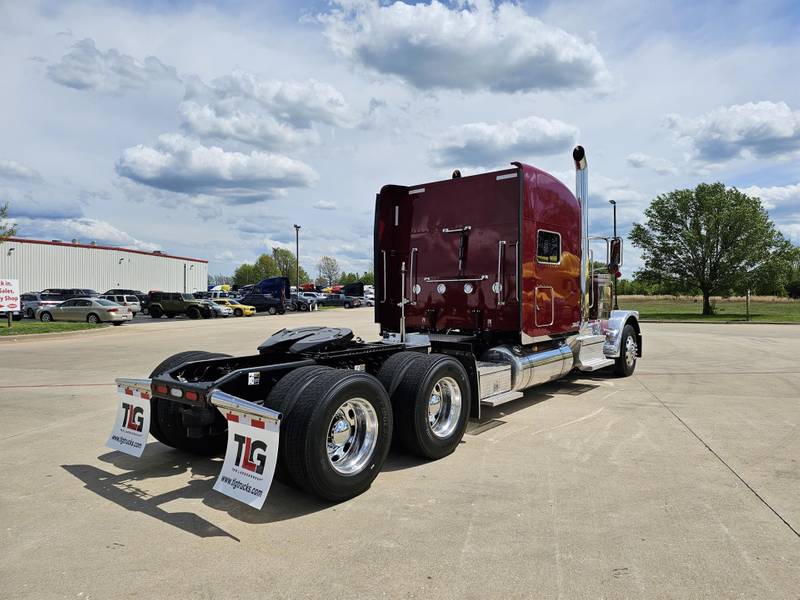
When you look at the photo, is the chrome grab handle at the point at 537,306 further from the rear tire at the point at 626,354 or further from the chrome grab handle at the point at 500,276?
the rear tire at the point at 626,354

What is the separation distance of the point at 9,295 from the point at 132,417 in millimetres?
21335

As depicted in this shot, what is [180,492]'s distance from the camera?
14.6ft

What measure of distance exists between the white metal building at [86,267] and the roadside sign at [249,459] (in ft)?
179

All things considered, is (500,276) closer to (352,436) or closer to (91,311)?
(352,436)

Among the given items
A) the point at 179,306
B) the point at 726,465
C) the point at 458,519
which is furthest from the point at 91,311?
the point at 726,465

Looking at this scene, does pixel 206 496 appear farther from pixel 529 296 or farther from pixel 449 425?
pixel 529 296

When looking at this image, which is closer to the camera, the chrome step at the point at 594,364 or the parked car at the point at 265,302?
the chrome step at the point at 594,364

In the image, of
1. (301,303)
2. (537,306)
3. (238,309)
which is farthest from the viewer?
(301,303)

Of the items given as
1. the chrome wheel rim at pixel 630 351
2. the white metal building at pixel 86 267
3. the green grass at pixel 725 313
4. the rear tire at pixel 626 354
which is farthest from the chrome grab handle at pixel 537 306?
the white metal building at pixel 86 267

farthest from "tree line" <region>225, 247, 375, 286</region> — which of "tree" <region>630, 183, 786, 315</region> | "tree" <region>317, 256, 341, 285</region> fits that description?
"tree" <region>630, 183, 786, 315</region>

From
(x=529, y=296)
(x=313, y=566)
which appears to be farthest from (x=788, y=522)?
(x=529, y=296)

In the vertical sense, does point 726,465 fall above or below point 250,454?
below

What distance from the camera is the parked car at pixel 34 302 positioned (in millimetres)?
30297

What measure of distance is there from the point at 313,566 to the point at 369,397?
1486 millimetres
